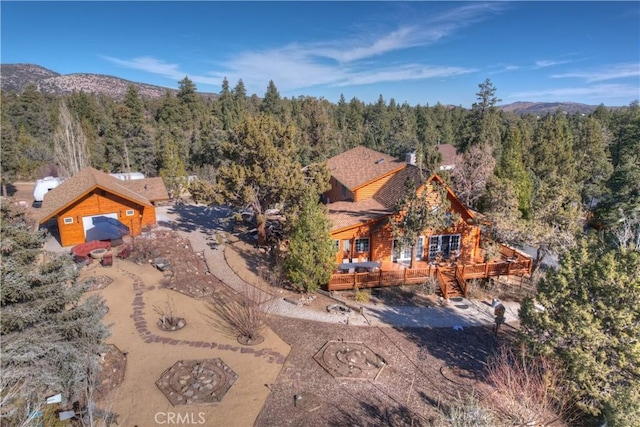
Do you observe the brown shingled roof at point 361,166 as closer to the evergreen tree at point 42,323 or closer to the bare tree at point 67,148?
the evergreen tree at point 42,323

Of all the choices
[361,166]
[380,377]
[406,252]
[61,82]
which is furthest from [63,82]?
[380,377]

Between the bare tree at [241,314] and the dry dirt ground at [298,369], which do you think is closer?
the dry dirt ground at [298,369]

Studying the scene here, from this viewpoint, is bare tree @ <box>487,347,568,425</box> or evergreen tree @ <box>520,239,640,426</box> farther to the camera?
evergreen tree @ <box>520,239,640,426</box>

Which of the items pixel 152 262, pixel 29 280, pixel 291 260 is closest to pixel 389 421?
pixel 291 260

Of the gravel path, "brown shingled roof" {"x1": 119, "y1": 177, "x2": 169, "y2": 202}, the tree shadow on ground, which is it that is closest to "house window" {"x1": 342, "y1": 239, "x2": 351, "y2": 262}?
the gravel path

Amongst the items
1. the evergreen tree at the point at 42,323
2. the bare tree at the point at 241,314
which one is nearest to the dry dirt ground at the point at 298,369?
the bare tree at the point at 241,314

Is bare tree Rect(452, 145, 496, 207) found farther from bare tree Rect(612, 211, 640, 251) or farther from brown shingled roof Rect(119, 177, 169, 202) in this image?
brown shingled roof Rect(119, 177, 169, 202)

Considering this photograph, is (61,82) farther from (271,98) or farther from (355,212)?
(355,212)
